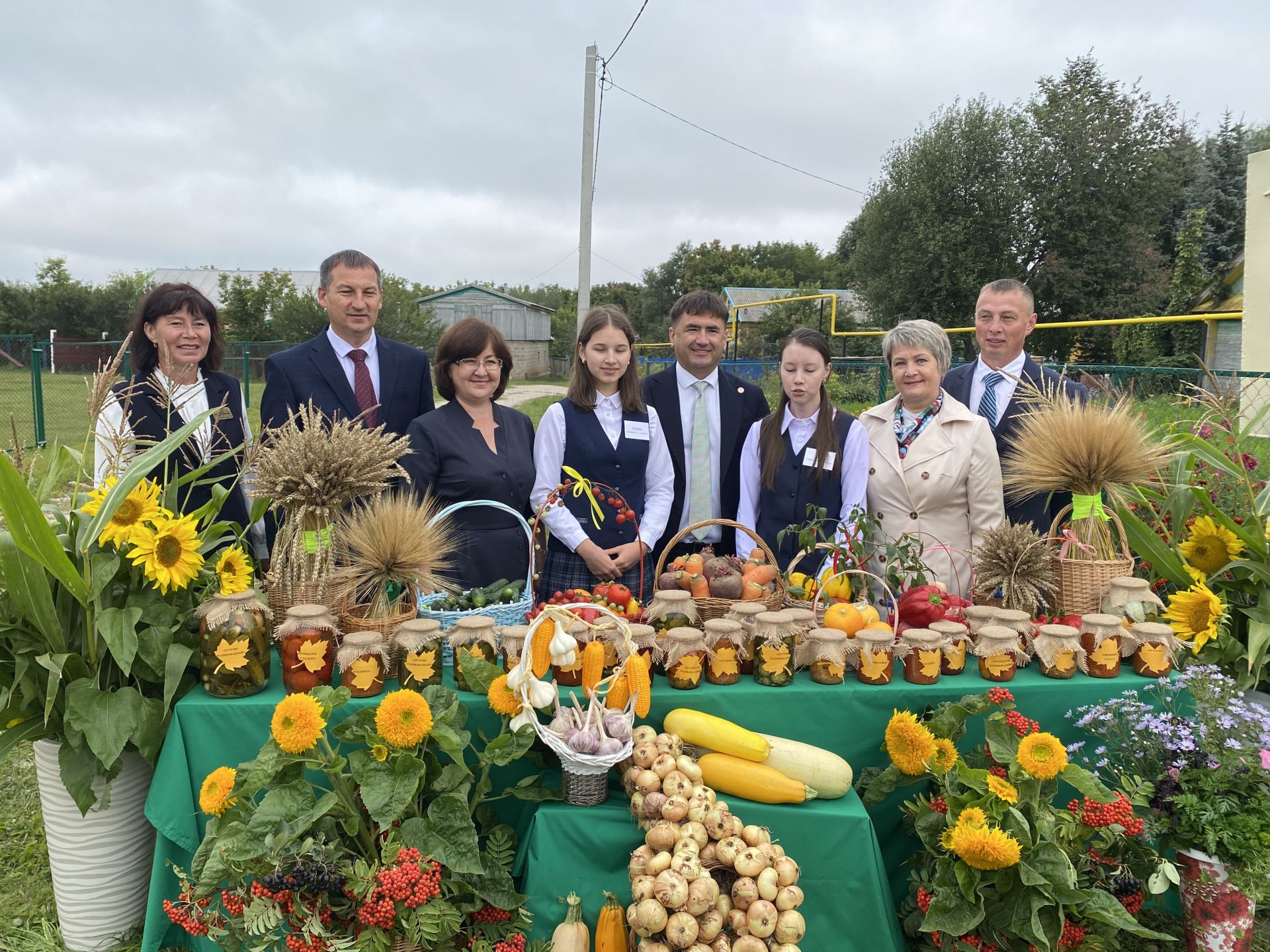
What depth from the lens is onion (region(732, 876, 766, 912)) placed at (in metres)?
1.83

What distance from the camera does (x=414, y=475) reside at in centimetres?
319

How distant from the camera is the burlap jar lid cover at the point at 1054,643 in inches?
95.7

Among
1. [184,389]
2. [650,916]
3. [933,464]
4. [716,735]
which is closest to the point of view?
[650,916]

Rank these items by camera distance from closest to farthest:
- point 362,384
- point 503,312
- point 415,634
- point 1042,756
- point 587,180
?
point 1042,756 < point 415,634 < point 362,384 < point 587,180 < point 503,312

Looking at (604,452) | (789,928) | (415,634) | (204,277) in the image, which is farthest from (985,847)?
(204,277)

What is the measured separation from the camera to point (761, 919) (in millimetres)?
1803

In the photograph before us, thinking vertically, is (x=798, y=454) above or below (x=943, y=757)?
above

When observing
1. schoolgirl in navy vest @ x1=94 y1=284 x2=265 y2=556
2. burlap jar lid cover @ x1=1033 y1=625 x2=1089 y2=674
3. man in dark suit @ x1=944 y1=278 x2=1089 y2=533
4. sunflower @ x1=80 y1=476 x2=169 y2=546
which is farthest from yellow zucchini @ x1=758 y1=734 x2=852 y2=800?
schoolgirl in navy vest @ x1=94 y1=284 x2=265 y2=556

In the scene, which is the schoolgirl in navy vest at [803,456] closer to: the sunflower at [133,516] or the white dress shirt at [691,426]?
the white dress shirt at [691,426]

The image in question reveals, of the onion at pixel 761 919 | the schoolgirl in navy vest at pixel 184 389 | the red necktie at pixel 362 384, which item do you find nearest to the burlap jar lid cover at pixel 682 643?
the onion at pixel 761 919

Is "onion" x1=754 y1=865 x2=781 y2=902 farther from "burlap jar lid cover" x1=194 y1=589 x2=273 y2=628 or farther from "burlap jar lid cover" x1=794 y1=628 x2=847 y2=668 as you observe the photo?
"burlap jar lid cover" x1=194 y1=589 x2=273 y2=628

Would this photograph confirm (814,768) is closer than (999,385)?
Yes

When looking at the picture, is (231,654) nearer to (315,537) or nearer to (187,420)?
(315,537)

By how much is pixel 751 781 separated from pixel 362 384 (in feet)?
7.97
